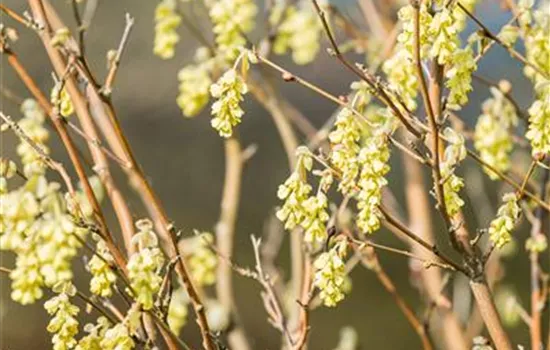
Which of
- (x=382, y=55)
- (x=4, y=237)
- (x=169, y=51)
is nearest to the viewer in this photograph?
(x=4, y=237)

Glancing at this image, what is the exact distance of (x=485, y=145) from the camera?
7.66ft

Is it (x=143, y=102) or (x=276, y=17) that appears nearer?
(x=276, y=17)

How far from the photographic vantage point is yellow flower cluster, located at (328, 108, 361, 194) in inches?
60.5

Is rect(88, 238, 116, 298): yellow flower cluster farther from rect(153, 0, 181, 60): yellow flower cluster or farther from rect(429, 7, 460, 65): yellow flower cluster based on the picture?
rect(153, 0, 181, 60): yellow flower cluster

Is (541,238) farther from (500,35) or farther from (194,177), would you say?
(194,177)

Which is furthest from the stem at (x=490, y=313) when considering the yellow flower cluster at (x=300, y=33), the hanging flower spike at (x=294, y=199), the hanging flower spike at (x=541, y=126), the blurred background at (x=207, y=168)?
the blurred background at (x=207, y=168)

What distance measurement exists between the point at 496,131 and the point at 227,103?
101 cm

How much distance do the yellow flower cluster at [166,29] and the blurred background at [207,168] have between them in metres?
6.33

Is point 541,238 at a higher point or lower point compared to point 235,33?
lower

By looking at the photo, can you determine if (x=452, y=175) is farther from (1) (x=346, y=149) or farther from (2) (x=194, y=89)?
(2) (x=194, y=89)

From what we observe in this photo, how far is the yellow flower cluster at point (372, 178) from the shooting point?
1485 mm

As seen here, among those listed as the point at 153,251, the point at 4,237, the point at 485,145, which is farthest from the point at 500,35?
the point at 4,237

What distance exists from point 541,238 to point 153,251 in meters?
1.27

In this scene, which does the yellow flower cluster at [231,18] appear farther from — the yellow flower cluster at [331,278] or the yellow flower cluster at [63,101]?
the yellow flower cluster at [331,278]
